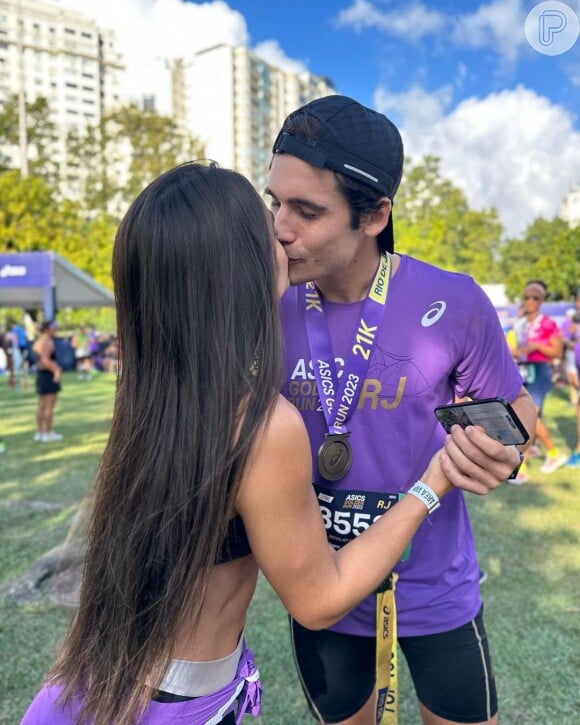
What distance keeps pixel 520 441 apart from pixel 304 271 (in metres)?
0.81

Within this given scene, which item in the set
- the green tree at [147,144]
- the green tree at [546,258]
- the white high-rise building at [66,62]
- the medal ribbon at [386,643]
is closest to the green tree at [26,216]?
the green tree at [147,144]

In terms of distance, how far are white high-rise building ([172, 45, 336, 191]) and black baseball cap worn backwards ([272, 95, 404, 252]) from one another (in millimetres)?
96767

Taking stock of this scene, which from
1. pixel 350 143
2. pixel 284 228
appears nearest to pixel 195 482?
pixel 284 228

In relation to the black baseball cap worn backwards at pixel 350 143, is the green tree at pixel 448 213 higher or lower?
higher

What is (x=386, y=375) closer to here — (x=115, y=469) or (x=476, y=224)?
(x=115, y=469)

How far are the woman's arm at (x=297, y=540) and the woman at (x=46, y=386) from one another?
10.4 meters

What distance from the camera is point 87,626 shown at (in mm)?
1403

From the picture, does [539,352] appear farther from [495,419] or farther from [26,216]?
[26,216]

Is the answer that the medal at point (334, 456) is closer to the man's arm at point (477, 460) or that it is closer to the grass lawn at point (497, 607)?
the man's arm at point (477, 460)

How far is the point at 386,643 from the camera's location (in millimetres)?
1792

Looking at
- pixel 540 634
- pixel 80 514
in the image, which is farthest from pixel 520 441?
pixel 80 514

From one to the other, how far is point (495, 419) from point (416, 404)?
20.5 inches

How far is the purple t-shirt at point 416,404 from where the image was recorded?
1844mm

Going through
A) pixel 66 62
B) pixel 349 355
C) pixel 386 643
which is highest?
pixel 66 62
